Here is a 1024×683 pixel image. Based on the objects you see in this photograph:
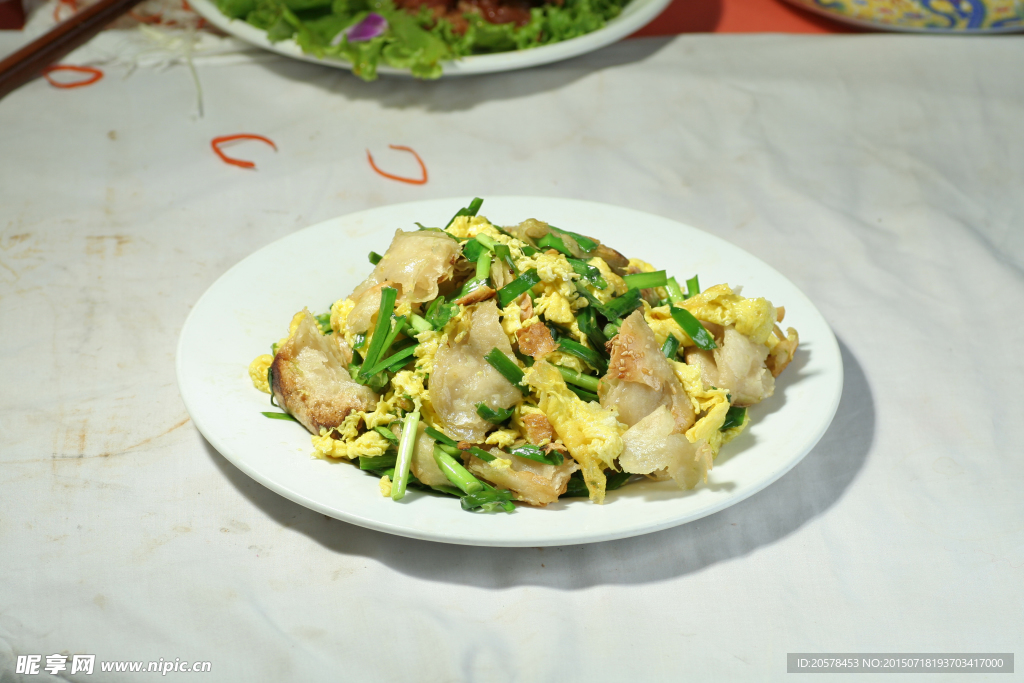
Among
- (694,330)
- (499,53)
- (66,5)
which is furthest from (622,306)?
(66,5)

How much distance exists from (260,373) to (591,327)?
2.57 ft

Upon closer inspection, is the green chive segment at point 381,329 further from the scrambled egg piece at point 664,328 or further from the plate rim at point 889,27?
the plate rim at point 889,27

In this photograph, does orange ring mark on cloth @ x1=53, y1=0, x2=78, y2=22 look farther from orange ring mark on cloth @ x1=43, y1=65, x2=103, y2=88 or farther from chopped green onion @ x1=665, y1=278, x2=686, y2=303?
chopped green onion @ x1=665, y1=278, x2=686, y2=303

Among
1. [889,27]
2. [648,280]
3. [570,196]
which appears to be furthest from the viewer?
[889,27]

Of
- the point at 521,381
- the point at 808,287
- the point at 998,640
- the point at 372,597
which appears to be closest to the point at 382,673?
the point at 372,597

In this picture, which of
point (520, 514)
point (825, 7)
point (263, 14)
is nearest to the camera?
point (520, 514)

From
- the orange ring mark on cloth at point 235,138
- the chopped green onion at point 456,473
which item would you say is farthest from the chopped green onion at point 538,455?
the orange ring mark on cloth at point 235,138

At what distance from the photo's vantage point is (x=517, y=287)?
1.76 meters

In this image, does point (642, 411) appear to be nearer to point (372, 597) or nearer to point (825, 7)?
point (372, 597)

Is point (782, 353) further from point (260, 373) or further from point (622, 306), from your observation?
point (260, 373)

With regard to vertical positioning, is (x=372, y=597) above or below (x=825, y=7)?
below

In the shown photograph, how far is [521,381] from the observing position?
1.71 meters

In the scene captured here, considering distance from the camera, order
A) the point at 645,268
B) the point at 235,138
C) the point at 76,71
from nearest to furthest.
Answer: the point at 645,268, the point at 235,138, the point at 76,71

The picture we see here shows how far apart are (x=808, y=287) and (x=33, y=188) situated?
9.55 ft
